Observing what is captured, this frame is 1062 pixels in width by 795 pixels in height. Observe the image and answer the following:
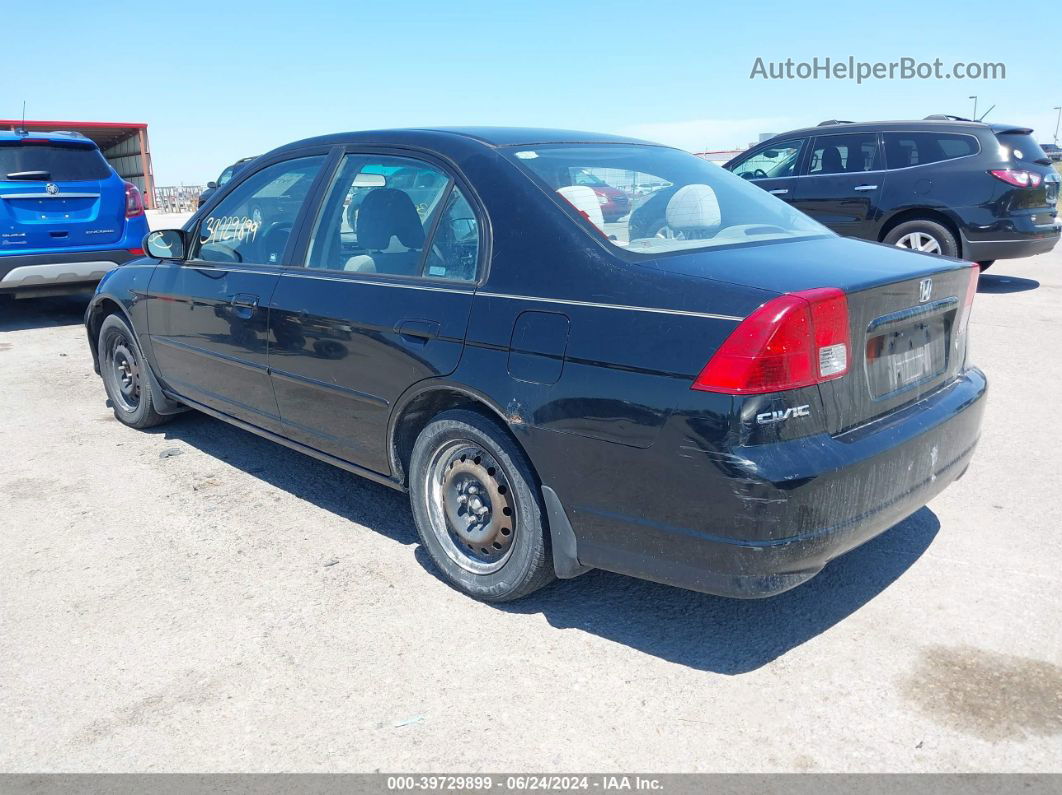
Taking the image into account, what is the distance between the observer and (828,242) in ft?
10.9

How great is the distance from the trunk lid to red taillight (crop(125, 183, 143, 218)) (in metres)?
7.90

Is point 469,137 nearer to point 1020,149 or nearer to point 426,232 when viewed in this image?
point 426,232

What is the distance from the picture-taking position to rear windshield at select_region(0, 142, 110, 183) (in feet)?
27.6

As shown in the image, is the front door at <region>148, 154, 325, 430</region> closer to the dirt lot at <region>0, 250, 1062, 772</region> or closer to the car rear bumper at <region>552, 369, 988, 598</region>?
the dirt lot at <region>0, 250, 1062, 772</region>

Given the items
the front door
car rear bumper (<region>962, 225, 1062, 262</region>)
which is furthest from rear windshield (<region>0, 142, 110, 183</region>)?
car rear bumper (<region>962, 225, 1062, 262</region>)

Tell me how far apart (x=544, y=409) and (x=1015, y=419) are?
146 inches

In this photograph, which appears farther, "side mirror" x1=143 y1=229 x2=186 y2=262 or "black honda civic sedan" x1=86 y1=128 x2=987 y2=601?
"side mirror" x1=143 y1=229 x2=186 y2=262

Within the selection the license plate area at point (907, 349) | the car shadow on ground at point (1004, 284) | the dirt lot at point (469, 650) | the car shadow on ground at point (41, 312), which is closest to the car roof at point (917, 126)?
the car shadow on ground at point (1004, 284)

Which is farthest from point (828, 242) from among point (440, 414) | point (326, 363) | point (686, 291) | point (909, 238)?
point (909, 238)

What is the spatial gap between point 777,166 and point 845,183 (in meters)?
1.06

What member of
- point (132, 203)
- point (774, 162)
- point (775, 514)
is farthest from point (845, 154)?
point (775, 514)

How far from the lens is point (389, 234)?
3.65 metres

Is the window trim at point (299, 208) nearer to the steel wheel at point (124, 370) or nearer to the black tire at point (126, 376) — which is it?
the black tire at point (126, 376)

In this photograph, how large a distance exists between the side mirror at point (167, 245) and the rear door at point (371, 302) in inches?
41.5
